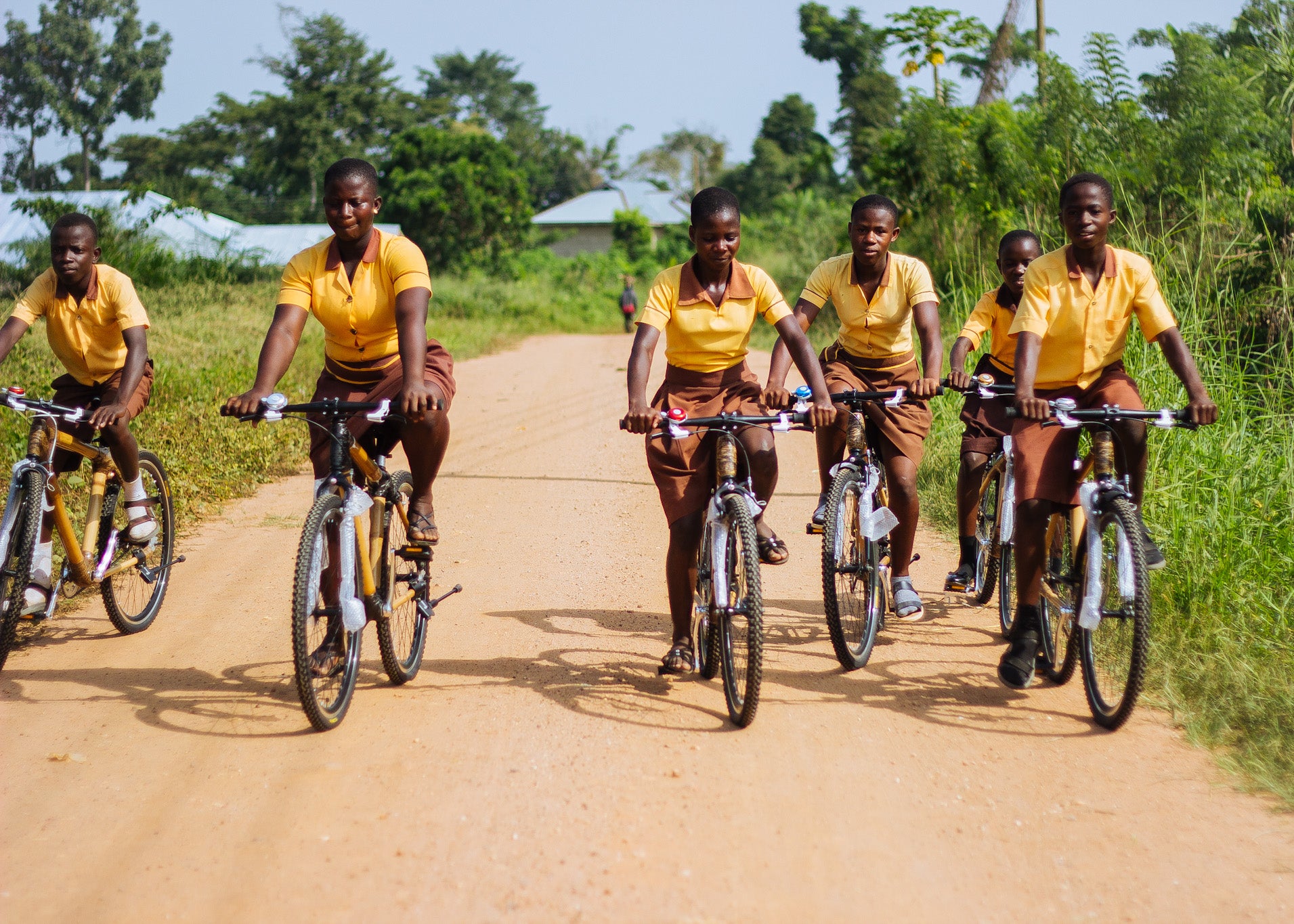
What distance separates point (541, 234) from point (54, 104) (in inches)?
866

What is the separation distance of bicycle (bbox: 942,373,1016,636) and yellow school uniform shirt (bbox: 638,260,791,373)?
3.76 feet

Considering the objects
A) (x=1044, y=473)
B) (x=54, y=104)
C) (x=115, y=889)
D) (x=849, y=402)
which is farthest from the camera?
(x=54, y=104)

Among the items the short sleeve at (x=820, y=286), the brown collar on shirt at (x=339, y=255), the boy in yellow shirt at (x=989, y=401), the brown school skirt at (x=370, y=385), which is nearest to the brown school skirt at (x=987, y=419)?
the boy in yellow shirt at (x=989, y=401)

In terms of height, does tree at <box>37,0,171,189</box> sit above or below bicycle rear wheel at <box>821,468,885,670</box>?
above

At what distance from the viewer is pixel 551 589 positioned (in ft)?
21.4

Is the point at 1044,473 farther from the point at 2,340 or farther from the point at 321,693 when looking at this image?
the point at 2,340

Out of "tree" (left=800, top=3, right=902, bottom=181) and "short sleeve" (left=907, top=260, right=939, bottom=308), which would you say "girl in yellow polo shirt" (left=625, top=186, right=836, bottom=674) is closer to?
"short sleeve" (left=907, top=260, right=939, bottom=308)

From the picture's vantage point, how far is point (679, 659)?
4.96 metres

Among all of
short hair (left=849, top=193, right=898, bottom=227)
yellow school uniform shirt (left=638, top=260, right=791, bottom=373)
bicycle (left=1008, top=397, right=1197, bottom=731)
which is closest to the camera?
bicycle (left=1008, top=397, right=1197, bottom=731)

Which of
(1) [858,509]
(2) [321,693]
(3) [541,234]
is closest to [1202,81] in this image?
(1) [858,509]

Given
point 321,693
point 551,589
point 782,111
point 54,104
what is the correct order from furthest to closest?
1. point 782,111
2. point 54,104
3. point 551,589
4. point 321,693

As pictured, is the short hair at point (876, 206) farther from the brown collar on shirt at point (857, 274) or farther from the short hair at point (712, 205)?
the short hair at point (712, 205)

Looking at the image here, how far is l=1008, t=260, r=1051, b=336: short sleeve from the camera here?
469cm

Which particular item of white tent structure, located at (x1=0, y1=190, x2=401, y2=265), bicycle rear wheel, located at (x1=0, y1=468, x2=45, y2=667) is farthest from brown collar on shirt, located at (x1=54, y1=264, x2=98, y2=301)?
white tent structure, located at (x1=0, y1=190, x2=401, y2=265)
